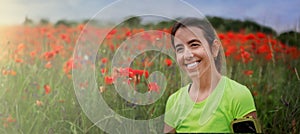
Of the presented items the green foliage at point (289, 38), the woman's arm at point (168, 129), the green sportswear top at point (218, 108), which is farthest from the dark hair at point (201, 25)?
the green foliage at point (289, 38)

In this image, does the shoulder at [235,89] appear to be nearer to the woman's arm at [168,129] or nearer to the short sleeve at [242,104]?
the short sleeve at [242,104]

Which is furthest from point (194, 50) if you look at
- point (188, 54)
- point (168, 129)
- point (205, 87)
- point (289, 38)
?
point (289, 38)

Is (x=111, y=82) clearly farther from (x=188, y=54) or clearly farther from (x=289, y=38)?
(x=289, y=38)

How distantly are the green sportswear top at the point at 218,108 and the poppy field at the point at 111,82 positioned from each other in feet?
0.59

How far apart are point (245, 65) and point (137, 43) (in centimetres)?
65

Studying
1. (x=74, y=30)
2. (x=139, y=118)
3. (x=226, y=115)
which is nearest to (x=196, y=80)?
(x=226, y=115)

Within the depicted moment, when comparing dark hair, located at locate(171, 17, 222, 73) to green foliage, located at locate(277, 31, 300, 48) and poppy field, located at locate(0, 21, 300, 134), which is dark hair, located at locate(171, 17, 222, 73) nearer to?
poppy field, located at locate(0, 21, 300, 134)

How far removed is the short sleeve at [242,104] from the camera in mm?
1504

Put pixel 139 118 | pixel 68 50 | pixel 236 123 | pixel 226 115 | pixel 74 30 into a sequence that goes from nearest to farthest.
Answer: pixel 236 123
pixel 226 115
pixel 139 118
pixel 68 50
pixel 74 30

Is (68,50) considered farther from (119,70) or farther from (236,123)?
(236,123)

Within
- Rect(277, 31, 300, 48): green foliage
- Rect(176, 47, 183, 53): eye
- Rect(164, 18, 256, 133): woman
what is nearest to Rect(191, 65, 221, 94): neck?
Rect(164, 18, 256, 133): woman

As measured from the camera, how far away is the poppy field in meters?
1.92

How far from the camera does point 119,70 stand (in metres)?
1.75

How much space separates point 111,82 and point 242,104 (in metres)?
0.48
